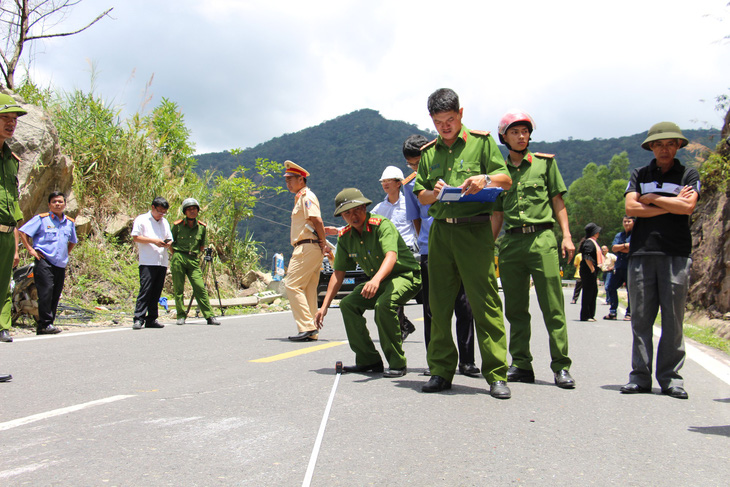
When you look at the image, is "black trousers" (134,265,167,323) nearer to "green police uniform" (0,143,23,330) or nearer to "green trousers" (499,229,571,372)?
"green police uniform" (0,143,23,330)

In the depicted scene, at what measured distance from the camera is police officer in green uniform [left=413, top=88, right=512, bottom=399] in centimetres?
464

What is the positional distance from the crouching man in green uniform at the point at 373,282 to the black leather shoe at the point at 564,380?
1249 mm

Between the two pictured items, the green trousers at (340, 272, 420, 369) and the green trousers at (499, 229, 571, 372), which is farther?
the green trousers at (340, 272, 420, 369)

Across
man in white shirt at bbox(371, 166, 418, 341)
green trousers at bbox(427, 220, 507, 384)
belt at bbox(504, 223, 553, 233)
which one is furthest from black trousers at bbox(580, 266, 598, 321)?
green trousers at bbox(427, 220, 507, 384)

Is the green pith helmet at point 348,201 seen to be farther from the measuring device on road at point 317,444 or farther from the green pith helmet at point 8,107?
the green pith helmet at point 8,107

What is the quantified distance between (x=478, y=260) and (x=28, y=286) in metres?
7.12

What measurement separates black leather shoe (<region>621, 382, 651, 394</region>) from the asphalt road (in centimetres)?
10

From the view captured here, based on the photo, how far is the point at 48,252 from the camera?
8836 millimetres

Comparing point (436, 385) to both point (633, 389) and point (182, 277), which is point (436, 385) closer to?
point (633, 389)

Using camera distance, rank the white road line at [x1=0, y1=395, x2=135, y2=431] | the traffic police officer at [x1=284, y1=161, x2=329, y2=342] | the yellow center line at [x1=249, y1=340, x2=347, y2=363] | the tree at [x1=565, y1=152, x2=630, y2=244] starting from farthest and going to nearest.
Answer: the tree at [x1=565, y1=152, x2=630, y2=244]
the traffic police officer at [x1=284, y1=161, x2=329, y2=342]
the yellow center line at [x1=249, y1=340, x2=347, y2=363]
the white road line at [x1=0, y1=395, x2=135, y2=431]

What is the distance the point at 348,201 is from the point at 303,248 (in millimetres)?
2995

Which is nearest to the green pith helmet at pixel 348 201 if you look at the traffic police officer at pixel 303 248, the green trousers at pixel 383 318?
the green trousers at pixel 383 318

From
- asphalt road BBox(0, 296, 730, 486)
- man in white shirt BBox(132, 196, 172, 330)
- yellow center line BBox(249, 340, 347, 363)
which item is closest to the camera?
asphalt road BBox(0, 296, 730, 486)

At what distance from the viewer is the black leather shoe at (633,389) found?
4.92 meters
